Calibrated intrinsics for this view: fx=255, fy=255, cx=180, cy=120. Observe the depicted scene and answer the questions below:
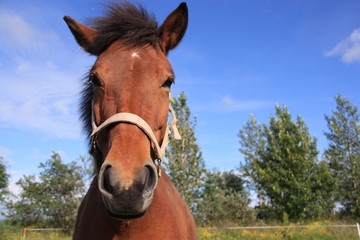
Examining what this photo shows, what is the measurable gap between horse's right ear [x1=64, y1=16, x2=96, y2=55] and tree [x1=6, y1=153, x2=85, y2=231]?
70.3 feet

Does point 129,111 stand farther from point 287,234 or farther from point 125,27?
point 287,234

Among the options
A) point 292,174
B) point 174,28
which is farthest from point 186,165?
point 174,28

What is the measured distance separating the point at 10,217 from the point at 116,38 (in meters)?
25.3

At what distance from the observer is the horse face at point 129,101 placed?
60.2 inches

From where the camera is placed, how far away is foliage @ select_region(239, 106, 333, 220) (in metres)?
26.7

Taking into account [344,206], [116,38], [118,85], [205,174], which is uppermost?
[205,174]

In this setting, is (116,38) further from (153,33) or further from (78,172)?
(78,172)

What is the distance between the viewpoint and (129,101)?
6.24 ft

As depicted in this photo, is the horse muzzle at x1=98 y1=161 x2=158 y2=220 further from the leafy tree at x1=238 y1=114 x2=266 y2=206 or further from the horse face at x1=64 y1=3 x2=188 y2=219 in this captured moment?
the leafy tree at x1=238 y1=114 x2=266 y2=206

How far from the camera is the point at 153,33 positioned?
253 centimetres

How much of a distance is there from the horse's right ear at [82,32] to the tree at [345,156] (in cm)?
3198

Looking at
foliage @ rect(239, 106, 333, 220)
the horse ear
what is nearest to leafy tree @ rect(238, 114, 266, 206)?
foliage @ rect(239, 106, 333, 220)

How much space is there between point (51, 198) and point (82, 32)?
22.9 meters

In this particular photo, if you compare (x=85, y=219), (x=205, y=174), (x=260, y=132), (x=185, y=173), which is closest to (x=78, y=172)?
(x=185, y=173)
